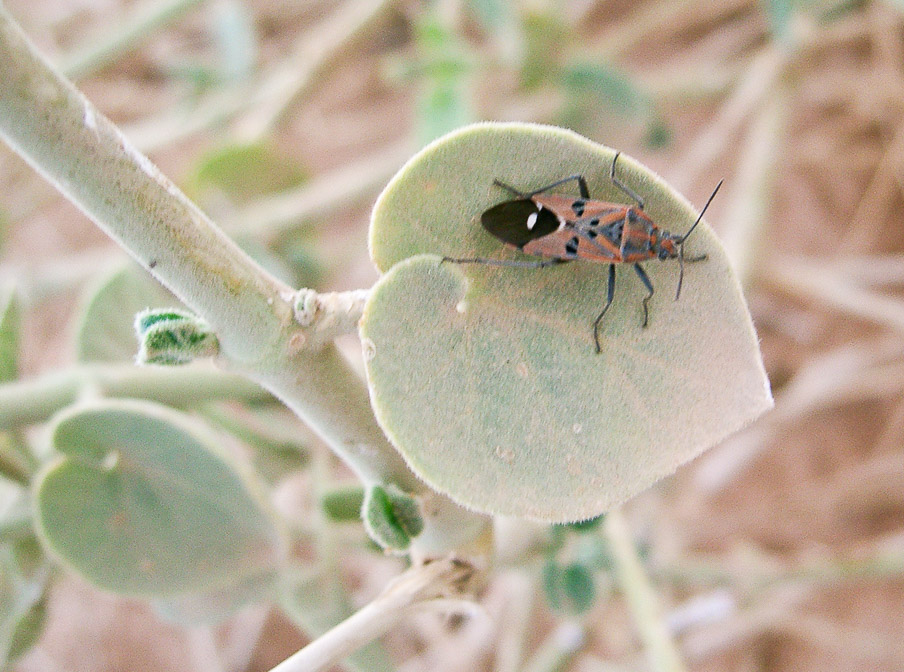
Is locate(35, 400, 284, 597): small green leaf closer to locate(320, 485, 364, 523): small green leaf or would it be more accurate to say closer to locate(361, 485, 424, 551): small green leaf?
locate(320, 485, 364, 523): small green leaf

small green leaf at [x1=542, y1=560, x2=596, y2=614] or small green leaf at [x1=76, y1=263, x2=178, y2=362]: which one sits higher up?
small green leaf at [x1=76, y1=263, x2=178, y2=362]

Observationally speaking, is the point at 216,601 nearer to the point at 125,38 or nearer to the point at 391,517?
the point at 391,517

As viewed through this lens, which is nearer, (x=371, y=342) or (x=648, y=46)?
(x=371, y=342)

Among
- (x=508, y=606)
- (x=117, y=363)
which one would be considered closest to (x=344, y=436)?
(x=117, y=363)

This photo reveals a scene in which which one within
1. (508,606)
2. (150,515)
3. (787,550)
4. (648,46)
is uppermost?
(150,515)

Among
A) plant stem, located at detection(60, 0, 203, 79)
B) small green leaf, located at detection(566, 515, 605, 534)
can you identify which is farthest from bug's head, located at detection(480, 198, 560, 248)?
plant stem, located at detection(60, 0, 203, 79)

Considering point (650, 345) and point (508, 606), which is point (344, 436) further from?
point (508, 606)

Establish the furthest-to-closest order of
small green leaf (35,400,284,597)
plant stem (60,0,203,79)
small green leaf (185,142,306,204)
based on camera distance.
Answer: plant stem (60,0,203,79), small green leaf (185,142,306,204), small green leaf (35,400,284,597)

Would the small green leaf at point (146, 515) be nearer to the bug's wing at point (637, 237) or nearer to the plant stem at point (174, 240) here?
the plant stem at point (174, 240)

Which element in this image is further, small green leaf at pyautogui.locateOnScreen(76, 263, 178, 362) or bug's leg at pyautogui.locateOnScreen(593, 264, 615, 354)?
small green leaf at pyautogui.locateOnScreen(76, 263, 178, 362)
